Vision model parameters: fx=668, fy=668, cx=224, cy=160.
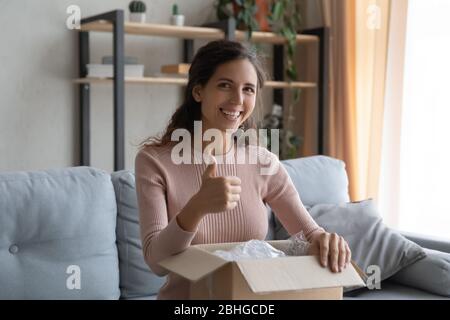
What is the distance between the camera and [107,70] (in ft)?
9.59

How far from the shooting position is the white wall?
2.95 meters

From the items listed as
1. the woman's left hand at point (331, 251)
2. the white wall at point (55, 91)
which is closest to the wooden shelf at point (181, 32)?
the white wall at point (55, 91)

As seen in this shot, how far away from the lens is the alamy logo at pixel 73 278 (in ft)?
6.46

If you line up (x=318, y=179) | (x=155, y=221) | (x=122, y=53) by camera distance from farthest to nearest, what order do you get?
(x=122, y=53) → (x=318, y=179) → (x=155, y=221)

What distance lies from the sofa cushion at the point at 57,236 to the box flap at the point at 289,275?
112cm

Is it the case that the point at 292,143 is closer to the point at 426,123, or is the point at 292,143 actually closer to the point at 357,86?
the point at 357,86

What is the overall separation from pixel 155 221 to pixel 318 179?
1.36 meters

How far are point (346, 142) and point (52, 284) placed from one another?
6.16 feet

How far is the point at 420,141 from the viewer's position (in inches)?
119

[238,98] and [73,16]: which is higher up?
[73,16]

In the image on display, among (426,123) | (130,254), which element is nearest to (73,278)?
(130,254)

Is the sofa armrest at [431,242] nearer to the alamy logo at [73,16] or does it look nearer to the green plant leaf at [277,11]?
the green plant leaf at [277,11]

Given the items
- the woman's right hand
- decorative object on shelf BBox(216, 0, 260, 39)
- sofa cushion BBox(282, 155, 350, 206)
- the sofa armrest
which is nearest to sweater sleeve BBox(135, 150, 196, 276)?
the woman's right hand

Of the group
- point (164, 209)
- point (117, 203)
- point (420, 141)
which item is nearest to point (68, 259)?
point (117, 203)
